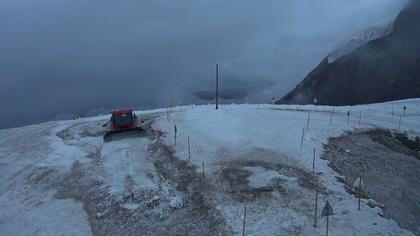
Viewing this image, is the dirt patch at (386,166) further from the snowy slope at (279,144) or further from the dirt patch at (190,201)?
the dirt patch at (190,201)

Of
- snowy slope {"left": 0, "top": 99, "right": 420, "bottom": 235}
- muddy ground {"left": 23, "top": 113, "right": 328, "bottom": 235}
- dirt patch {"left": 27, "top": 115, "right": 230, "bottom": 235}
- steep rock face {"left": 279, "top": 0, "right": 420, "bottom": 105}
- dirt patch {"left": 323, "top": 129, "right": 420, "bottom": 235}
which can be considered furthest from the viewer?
steep rock face {"left": 279, "top": 0, "right": 420, "bottom": 105}

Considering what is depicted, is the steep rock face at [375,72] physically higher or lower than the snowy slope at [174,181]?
higher

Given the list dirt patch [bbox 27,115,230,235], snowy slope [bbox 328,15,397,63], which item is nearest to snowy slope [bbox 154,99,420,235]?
dirt patch [bbox 27,115,230,235]

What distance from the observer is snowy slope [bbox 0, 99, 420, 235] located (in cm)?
1653

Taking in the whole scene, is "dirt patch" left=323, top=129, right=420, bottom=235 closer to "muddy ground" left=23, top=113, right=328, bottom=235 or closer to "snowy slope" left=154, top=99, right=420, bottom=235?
"snowy slope" left=154, top=99, right=420, bottom=235

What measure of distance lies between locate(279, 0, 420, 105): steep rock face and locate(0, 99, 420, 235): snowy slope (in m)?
72.1

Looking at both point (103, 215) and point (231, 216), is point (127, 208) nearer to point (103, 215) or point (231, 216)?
point (103, 215)

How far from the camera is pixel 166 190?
19828mm

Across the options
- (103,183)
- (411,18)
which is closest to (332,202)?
(103,183)

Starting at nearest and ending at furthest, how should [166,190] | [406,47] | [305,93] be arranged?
[166,190], [406,47], [305,93]

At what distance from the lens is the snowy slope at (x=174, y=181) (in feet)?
54.2

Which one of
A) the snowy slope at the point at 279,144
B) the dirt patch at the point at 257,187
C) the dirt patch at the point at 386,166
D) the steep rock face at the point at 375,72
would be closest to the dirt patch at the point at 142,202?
the snowy slope at the point at 279,144

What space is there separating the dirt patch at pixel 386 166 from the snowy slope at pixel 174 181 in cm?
112

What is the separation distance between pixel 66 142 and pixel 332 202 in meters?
21.8
